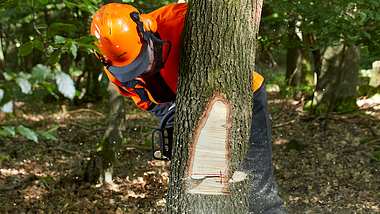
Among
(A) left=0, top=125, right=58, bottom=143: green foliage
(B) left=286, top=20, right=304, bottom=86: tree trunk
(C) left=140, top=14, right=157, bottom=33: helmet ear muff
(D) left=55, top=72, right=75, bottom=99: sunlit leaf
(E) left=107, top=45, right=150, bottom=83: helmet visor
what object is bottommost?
(B) left=286, top=20, right=304, bottom=86: tree trunk

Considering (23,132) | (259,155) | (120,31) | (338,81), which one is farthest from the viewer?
(338,81)

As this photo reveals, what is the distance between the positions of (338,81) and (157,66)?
7313mm

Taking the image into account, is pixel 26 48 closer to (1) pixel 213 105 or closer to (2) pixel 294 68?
(1) pixel 213 105

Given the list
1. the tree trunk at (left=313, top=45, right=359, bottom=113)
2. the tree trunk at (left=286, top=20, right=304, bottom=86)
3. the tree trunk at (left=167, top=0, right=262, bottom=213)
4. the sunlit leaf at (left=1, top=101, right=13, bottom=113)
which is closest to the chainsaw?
the tree trunk at (left=167, top=0, right=262, bottom=213)

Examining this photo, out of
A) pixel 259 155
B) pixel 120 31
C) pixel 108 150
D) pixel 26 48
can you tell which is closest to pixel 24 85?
pixel 26 48

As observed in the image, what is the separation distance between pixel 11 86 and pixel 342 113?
27.5 ft

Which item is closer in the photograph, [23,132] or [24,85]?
[24,85]

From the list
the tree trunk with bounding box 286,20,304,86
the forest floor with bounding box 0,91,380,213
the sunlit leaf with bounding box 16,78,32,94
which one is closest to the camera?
the sunlit leaf with bounding box 16,78,32,94

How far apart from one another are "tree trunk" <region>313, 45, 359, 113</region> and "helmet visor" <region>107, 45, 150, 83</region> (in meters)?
7.11

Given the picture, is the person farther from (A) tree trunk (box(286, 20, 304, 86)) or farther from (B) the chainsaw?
(A) tree trunk (box(286, 20, 304, 86))

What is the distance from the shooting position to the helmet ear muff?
2830mm

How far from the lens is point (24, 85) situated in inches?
59.5

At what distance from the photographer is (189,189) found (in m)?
2.87

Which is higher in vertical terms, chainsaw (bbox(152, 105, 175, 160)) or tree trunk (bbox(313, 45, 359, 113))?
chainsaw (bbox(152, 105, 175, 160))
